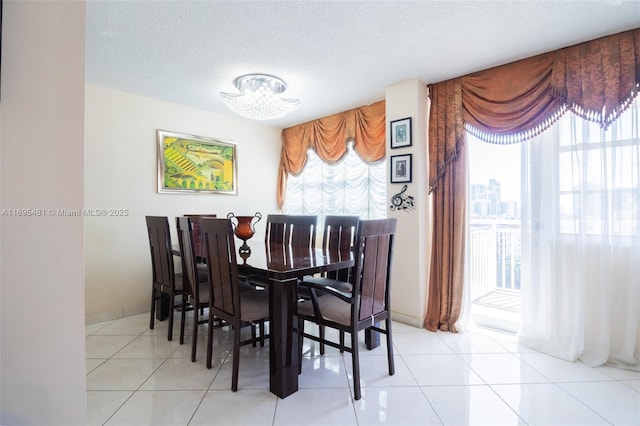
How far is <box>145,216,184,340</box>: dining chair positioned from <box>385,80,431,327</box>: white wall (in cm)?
207

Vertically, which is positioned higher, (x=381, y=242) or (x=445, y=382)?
(x=381, y=242)

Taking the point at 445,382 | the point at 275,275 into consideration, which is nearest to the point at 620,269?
the point at 445,382

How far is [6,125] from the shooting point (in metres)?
0.89

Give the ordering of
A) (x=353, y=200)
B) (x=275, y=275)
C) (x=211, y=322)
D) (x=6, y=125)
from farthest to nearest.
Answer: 1. (x=353, y=200)
2. (x=211, y=322)
3. (x=275, y=275)
4. (x=6, y=125)

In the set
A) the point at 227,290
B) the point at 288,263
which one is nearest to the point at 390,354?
the point at 288,263

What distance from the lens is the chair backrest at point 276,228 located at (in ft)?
10.2

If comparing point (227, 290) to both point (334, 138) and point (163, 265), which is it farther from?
point (334, 138)

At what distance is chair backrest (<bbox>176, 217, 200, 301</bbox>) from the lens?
2.20 metres

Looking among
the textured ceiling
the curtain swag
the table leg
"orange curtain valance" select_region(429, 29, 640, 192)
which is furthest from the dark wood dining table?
"orange curtain valance" select_region(429, 29, 640, 192)

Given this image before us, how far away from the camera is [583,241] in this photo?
216cm

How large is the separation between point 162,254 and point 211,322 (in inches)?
38.9

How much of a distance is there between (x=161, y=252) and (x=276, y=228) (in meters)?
1.11

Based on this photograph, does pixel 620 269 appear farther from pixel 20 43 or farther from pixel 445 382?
pixel 20 43

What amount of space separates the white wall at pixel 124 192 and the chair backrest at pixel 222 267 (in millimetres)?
1662
